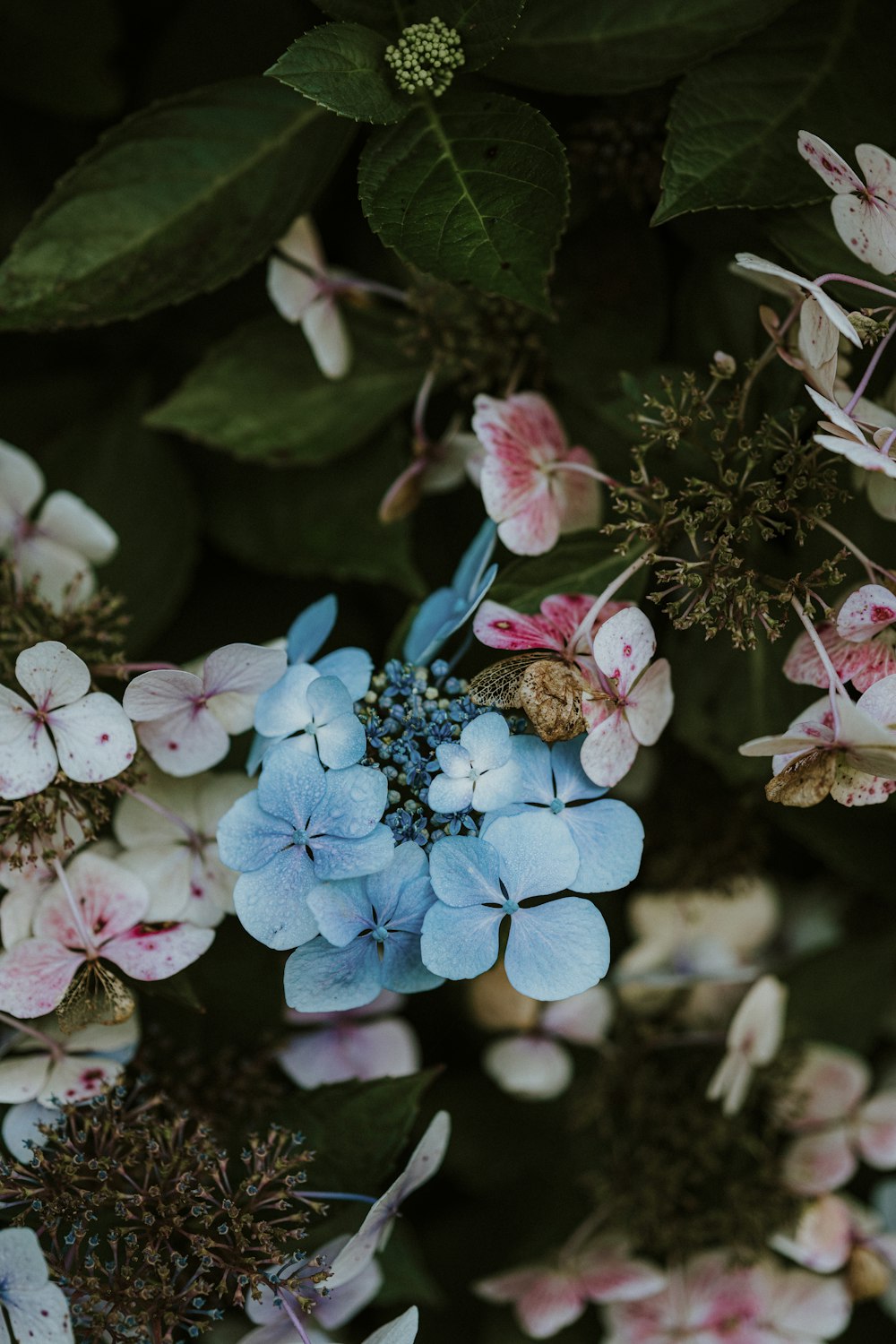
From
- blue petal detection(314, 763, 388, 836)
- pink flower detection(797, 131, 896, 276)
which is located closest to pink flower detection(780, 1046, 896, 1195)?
blue petal detection(314, 763, 388, 836)

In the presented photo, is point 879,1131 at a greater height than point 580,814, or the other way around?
point 580,814

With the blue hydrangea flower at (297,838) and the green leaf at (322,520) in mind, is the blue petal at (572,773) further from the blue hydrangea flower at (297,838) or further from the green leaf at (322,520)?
the green leaf at (322,520)

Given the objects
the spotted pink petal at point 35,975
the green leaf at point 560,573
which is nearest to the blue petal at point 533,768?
the green leaf at point 560,573

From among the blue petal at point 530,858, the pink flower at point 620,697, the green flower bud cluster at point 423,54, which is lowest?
the blue petal at point 530,858

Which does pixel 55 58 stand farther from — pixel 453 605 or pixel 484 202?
pixel 453 605

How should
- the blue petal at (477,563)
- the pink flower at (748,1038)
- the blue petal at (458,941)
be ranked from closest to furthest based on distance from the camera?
the blue petal at (458,941) → the blue petal at (477,563) → the pink flower at (748,1038)

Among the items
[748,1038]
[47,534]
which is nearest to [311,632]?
[47,534]
